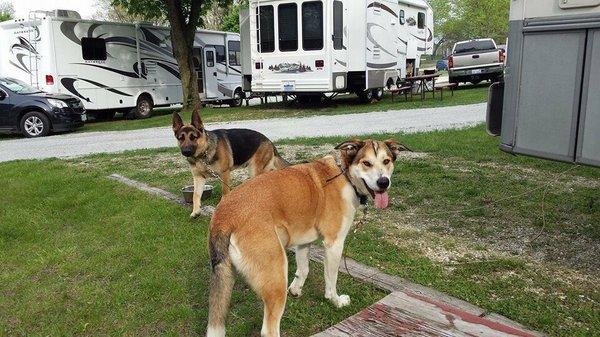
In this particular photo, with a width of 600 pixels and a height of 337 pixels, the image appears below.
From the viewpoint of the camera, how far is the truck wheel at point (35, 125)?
1362 centimetres

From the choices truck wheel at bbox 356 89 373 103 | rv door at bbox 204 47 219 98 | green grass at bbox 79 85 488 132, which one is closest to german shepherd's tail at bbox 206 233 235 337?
green grass at bbox 79 85 488 132

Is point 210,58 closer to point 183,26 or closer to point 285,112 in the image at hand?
point 183,26

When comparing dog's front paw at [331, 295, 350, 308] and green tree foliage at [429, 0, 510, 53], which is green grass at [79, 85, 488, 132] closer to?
dog's front paw at [331, 295, 350, 308]

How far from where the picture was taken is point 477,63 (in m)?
22.2

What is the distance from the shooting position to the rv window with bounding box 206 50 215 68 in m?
21.9

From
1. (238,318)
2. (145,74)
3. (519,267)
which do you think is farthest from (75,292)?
(145,74)

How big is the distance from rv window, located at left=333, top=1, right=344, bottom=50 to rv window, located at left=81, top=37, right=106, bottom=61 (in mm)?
8197

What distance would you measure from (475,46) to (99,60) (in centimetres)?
1649

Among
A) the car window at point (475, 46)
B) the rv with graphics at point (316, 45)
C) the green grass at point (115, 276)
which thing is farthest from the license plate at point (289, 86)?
the car window at point (475, 46)

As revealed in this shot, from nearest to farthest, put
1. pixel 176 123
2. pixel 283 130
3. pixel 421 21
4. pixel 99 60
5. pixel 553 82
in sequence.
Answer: pixel 553 82 → pixel 176 123 → pixel 283 130 → pixel 99 60 → pixel 421 21

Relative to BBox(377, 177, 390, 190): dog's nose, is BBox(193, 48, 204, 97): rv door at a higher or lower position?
higher

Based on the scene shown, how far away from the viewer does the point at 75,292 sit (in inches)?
152

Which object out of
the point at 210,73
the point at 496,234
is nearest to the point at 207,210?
the point at 496,234

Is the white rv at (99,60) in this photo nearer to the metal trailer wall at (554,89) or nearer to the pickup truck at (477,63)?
the pickup truck at (477,63)
